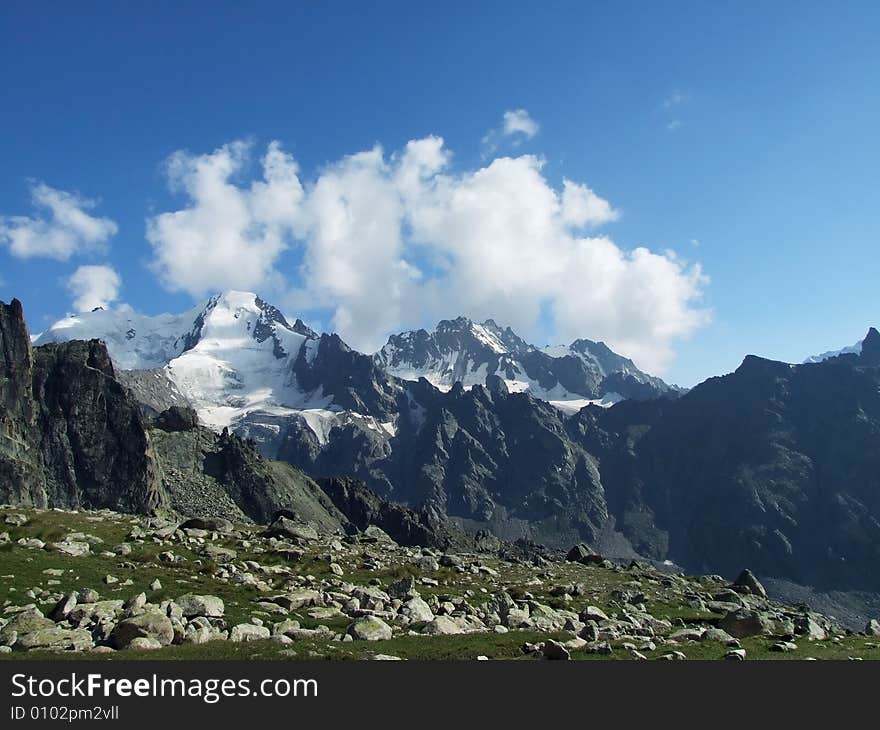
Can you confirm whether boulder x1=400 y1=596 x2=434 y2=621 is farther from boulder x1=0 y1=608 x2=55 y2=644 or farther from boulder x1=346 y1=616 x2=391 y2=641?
boulder x1=0 y1=608 x2=55 y2=644

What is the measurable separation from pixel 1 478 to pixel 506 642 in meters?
215

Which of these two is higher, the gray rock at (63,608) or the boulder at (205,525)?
the boulder at (205,525)

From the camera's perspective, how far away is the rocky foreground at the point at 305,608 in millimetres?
25219

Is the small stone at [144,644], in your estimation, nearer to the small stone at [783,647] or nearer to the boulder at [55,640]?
the boulder at [55,640]

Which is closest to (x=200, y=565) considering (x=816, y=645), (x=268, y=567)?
(x=268, y=567)

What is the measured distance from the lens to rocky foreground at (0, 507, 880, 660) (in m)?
25.2

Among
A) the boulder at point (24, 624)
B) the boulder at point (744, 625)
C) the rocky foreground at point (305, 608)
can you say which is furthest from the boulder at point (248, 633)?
the boulder at point (744, 625)

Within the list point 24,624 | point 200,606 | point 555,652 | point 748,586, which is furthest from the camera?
point 748,586

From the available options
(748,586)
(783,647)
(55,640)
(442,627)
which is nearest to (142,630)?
(55,640)

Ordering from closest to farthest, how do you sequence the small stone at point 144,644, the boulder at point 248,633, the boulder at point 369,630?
the small stone at point 144,644 → the boulder at point 248,633 → the boulder at point 369,630

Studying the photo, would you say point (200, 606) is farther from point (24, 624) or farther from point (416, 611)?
point (416, 611)

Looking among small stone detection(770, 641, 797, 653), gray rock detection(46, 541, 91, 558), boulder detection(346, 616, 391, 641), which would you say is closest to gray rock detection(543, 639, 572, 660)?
boulder detection(346, 616, 391, 641)

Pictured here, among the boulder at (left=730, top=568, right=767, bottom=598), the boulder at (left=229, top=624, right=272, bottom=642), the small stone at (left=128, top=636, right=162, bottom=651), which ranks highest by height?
the small stone at (left=128, top=636, right=162, bottom=651)

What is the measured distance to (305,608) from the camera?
109ft
